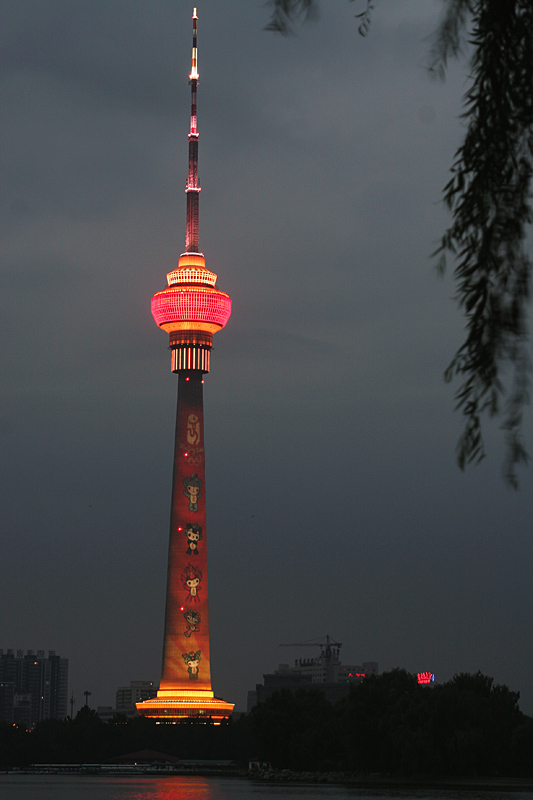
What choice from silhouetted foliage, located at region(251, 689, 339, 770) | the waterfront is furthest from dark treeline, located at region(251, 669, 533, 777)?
silhouetted foliage, located at region(251, 689, 339, 770)

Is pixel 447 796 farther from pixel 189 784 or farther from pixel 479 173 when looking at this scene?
pixel 479 173

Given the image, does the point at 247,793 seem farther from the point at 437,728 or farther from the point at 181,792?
the point at 437,728

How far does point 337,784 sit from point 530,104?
16566 centimetres

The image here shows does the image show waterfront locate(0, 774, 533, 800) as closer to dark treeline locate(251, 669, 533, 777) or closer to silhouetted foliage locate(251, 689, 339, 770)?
dark treeline locate(251, 669, 533, 777)

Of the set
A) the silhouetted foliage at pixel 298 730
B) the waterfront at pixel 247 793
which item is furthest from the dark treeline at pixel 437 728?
the silhouetted foliage at pixel 298 730

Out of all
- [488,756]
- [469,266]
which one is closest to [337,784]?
[488,756]

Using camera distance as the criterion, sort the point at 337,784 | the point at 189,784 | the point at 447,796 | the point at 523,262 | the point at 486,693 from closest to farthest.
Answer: the point at 523,262 → the point at 447,796 → the point at 486,693 → the point at 337,784 → the point at 189,784

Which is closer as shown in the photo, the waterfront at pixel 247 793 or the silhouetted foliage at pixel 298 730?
the waterfront at pixel 247 793

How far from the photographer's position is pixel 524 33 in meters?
6.42

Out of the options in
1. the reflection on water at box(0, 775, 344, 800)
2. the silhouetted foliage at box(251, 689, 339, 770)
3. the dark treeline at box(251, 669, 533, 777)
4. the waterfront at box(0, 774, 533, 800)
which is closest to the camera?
the waterfront at box(0, 774, 533, 800)

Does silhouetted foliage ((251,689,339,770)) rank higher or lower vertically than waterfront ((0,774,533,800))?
higher

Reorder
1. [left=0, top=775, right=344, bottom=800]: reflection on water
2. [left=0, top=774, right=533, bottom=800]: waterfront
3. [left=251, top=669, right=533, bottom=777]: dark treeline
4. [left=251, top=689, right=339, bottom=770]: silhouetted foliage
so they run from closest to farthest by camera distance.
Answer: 1. [left=0, top=774, right=533, bottom=800]: waterfront
2. [left=251, top=669, right=533, bottom=777]: dark treeline
3. [left=0, top=775, right=344, bottom=800]: reflection on water
4. [left=251, top=689, right=339, bottom=770]: silhouetted foliage

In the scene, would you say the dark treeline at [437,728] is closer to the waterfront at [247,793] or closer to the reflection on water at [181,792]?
the waterfront at [247,793]

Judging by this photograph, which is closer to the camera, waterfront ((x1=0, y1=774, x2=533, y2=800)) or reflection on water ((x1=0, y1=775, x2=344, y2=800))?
waterfront ((x1=0, y1=774, x2=533, y2=800))
